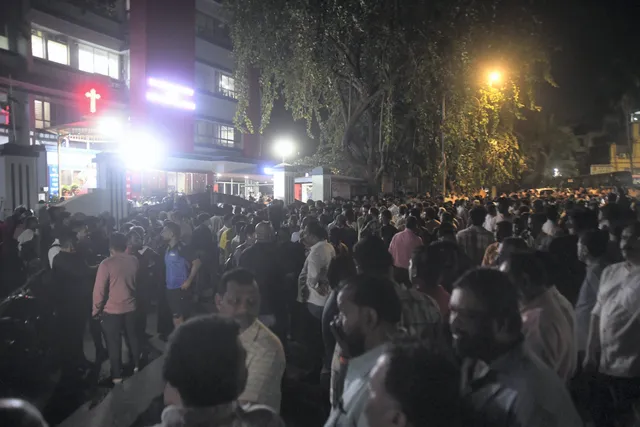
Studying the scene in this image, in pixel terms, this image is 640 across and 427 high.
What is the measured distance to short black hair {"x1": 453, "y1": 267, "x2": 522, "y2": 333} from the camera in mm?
Result: 2283

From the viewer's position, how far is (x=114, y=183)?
13594 millimetres

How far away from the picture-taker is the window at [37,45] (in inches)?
1051

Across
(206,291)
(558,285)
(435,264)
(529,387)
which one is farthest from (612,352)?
(206,291)

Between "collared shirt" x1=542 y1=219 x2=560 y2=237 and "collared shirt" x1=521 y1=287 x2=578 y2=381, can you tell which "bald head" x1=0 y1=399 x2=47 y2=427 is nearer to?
"collared shirt" x1=521 y1=287 x2=578 y2=381

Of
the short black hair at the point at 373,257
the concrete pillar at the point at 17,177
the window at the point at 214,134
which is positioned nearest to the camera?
the short black hair at the point at 373,257

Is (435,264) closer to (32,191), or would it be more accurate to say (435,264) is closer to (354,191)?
(32,191)

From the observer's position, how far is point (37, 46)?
88.9ft

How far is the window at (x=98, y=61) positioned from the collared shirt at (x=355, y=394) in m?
31.8

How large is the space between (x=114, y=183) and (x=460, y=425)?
13380mm

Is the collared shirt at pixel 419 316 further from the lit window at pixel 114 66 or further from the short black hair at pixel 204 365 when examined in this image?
the lit window at pixel 114 66

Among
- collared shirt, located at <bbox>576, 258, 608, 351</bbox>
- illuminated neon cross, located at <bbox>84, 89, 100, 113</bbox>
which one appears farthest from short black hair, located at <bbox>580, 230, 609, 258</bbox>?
illuminated neon cross, located at <bbox>84, 89, 100, 113</bbox>

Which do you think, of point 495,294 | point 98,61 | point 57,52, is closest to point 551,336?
point 495,294

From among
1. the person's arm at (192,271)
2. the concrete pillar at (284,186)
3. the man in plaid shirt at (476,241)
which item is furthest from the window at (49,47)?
the man in plaid shirt at (476,241)

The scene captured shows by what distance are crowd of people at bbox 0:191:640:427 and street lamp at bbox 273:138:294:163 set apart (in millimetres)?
31748
